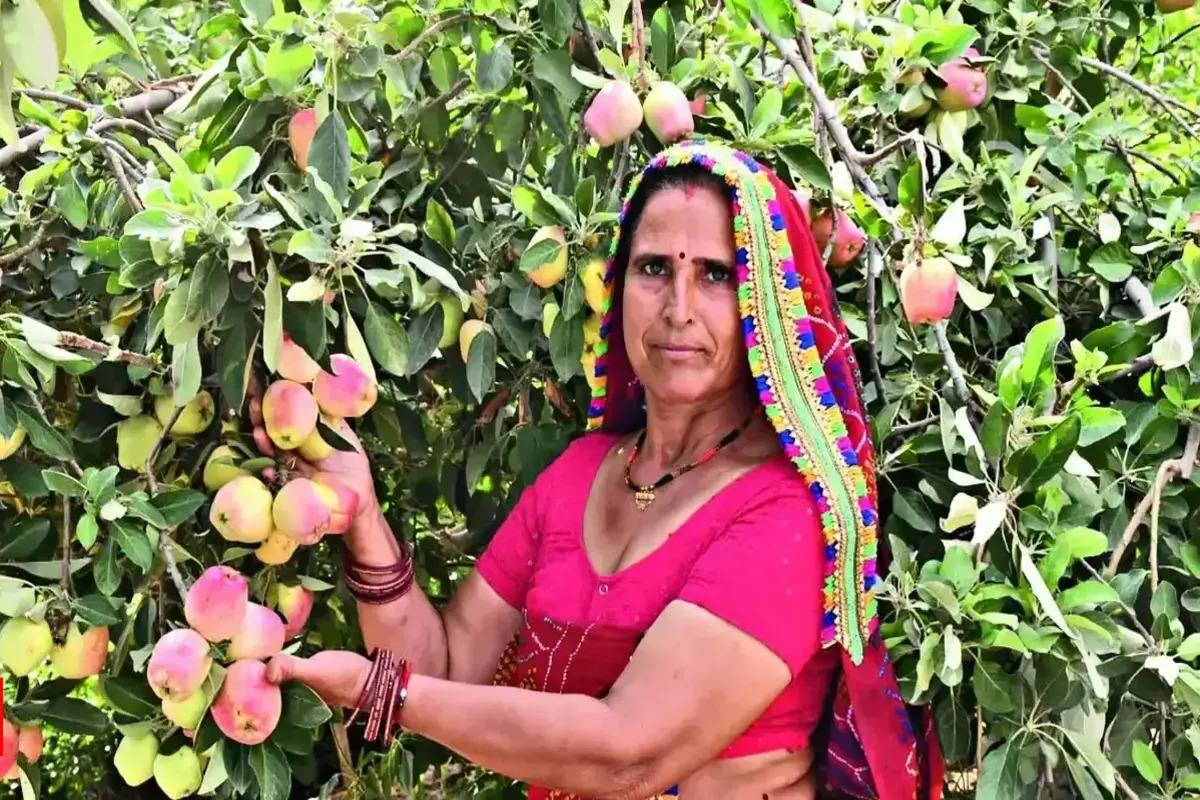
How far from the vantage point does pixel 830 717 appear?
50.1 inches

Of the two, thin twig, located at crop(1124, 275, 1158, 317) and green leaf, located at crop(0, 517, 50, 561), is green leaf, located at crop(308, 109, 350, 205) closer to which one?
green leaf, located at crop(0, 517, 50, 561)

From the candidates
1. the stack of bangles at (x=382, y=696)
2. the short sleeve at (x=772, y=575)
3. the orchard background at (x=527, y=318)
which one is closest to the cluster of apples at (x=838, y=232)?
the orchard background at (x=527, y=318)

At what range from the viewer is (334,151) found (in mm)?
1203

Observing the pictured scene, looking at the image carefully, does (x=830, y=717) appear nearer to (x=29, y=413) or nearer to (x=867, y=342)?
(x=867, y=342)

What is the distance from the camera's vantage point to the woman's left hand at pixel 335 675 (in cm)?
112

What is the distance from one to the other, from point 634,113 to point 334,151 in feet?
1.10

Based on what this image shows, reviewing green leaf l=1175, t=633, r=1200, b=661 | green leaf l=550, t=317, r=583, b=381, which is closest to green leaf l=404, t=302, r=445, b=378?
green leaf l=550, t=317, r=583, b=381

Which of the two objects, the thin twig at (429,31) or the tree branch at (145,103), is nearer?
the thin twig at (429,31)

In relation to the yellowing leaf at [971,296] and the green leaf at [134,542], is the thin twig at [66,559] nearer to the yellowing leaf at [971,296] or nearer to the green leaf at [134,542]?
the green leaf at [134,542]

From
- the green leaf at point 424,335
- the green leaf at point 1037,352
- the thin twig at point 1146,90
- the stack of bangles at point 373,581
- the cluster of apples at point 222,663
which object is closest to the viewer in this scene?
the cluster of apples at point 222,663

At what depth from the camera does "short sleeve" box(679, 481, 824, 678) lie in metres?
1.12

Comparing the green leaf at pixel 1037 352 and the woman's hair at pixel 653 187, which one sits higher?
the woman's hair at pixel 653 187

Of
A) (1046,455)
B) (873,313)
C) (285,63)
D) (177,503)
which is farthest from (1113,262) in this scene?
(177,503)

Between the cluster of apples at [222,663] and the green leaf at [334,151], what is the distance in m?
0.42
